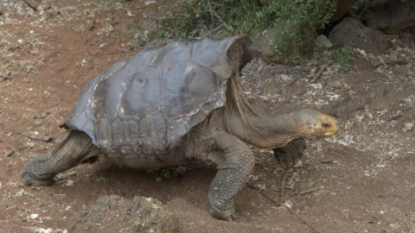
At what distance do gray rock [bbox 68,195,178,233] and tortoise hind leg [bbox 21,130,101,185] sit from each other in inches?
40.6

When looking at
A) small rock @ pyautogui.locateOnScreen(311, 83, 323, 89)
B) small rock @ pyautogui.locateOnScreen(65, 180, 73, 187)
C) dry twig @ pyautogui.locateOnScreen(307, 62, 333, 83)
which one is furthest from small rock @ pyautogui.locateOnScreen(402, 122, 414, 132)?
small rock @ pyautogui.locateOnScreen(65, 180, 73, 187)

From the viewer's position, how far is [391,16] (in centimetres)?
661

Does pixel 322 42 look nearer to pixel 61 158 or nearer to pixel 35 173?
pixel 61 158

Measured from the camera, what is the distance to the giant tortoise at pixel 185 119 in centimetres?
386

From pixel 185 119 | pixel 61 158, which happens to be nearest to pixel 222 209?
pixel 185 119

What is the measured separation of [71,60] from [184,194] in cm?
349

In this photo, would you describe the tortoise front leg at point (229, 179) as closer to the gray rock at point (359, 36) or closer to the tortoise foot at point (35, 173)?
the tortoise foot at point (35, 173)

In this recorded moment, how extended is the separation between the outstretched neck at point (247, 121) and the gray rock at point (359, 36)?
2.75 meters

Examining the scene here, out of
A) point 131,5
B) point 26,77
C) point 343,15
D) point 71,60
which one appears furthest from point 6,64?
point 343,15

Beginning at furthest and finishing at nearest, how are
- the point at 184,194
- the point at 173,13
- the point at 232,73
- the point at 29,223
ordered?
the point at 173,13 < the point at 184,194 < the point at 232,73 < the point at 29,223

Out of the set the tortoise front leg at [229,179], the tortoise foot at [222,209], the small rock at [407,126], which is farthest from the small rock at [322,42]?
the tortoise foot at [222,209]

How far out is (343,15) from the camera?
259 inches

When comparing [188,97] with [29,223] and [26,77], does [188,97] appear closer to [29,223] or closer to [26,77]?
[29,223]

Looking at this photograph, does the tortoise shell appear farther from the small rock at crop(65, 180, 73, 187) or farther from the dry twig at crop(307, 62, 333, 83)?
the dry twig at crop(307, 62, 333, 83)
